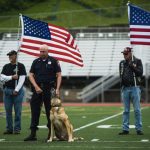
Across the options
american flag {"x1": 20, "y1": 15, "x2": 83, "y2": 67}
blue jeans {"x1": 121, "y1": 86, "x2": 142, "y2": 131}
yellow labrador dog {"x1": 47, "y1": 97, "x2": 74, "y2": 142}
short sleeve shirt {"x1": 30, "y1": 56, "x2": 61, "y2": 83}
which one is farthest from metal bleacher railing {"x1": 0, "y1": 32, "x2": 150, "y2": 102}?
yellow labrador dog {"x1": 47, "y1": 97, "x2": 74, "y2": 142}

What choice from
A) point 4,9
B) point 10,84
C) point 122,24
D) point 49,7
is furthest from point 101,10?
point 10,84

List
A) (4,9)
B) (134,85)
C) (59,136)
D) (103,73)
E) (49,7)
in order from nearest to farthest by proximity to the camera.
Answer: (59,136) < (134,85) < (4,9) < (49,7) < (103,73)

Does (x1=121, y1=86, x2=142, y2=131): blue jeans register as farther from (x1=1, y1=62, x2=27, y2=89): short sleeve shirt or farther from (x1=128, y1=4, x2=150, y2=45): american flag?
(x1=1, y1=62, x2=27, y2=89): short sleeve shirt

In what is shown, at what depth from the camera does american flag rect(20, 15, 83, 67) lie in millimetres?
16625

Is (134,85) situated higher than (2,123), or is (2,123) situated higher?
(134,85)

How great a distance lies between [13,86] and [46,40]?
185 centimetres

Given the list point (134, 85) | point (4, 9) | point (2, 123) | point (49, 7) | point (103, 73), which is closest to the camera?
point (134, 85)

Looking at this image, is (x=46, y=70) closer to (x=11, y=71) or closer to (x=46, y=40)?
(x=11, y=71)

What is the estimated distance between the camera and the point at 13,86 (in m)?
15.9

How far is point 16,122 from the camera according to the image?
1597cm

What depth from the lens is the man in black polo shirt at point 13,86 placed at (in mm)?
15734

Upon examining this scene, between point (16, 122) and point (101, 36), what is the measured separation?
3301 centimetres

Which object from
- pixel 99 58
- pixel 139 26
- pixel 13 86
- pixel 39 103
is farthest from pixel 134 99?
pixel 99 58

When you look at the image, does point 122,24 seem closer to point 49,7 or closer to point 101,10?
point 101,10
